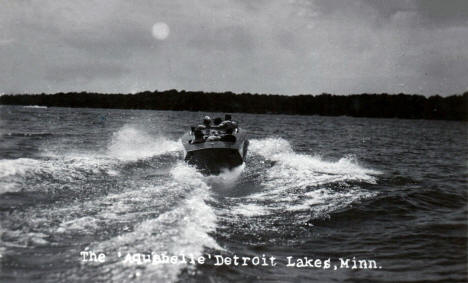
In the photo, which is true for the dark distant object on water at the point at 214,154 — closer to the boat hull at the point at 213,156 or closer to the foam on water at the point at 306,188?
the boat hull at the point at 213,156

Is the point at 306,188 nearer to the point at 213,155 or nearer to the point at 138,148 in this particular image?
the point at 213,155

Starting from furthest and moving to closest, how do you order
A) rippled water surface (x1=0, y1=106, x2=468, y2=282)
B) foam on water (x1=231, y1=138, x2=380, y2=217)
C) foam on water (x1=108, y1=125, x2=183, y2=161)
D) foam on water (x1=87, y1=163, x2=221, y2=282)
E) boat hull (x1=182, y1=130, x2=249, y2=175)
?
foam on water (x1=108, y1=125, x2=183, y2=161), boat hull (x1=182, y1=130, x2=249, y2=175), foam on water (x1=231, y1=138, x2=380, y2=217), rippled water surface (x1=0, y1=106, x2=468, y2=282), foam on water (x1=87, y1=163, x2=221, y2=282)

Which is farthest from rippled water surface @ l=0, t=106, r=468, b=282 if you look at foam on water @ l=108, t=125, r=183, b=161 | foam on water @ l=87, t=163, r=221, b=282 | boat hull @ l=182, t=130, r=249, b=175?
foam on water @ l=108, t=125, r=183, b=161

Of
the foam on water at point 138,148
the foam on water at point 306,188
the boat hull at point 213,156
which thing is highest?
the boat hull at point 213,156

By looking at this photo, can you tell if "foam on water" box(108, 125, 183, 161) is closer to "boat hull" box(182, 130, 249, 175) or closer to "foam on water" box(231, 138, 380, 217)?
"boat hull" box(182, 130, 249, 175)

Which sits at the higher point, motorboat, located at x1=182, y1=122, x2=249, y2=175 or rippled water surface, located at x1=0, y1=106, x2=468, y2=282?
motorboat, located at x1=182, y1=122, x2=249, y2=175

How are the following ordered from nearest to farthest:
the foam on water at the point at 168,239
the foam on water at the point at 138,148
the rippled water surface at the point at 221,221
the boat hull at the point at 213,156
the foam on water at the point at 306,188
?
1. the foam on water at the point at 168,239
2. the rippled water surface at the point at 221,221
3. the foam on water at the point at 306,188
4. the boat hull at the point at 213,156
5. the foam on water at the point at 138,148

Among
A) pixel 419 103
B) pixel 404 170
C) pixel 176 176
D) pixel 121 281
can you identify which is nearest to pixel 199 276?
pixel 121 281

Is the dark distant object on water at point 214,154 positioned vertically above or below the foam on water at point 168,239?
above

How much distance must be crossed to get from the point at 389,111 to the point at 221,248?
138 metres

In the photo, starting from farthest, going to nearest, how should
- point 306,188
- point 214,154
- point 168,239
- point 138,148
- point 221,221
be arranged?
point 138,148, point 214,154, point 306,188, point 221,221, point 168,239

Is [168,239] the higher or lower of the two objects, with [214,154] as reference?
lower

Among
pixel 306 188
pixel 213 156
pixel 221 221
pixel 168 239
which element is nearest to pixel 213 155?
pixel 213 156

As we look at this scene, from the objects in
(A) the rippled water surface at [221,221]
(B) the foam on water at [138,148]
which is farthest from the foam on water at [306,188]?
→ (B) the foam on water at [138,148]
